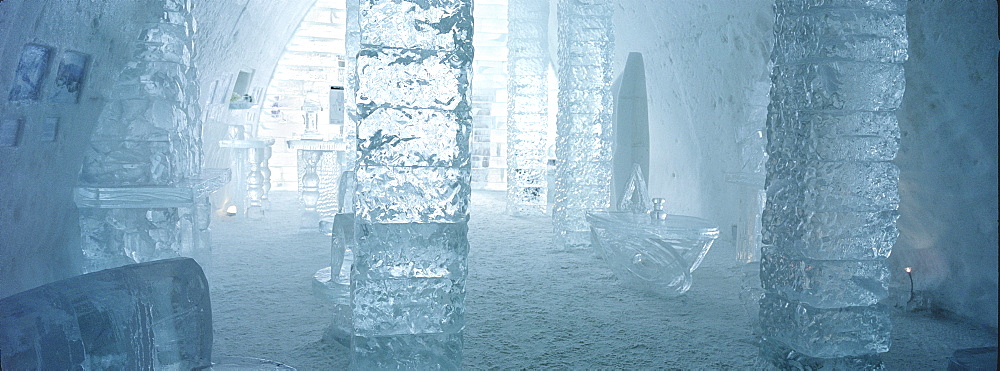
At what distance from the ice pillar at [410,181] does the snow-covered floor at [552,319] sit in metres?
0.50

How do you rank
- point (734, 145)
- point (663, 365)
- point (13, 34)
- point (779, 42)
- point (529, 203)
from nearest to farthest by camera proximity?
point (13, 34) → point (779, 42) → point (663, 365) → point (734, 145) → point (529, 203)

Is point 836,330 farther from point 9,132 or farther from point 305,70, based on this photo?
point 305,70

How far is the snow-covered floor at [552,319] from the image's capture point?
3.64 m

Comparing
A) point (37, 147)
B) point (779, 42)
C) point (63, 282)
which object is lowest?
point (63, 282)

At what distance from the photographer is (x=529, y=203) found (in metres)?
9.92

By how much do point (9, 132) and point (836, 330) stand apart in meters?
3.74

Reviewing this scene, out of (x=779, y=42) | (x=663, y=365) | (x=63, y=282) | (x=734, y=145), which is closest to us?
(x=63, y=282)

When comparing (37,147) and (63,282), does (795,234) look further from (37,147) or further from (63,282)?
(37,147)

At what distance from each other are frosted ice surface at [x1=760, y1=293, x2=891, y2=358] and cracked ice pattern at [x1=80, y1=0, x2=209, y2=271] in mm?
3436

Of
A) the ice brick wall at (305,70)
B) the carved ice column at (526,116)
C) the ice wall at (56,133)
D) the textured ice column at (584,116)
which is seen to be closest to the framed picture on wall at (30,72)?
the ice wall at (56,133)

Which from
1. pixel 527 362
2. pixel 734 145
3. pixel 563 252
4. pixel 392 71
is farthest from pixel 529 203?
pixel 392 71

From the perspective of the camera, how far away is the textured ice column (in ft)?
22.9

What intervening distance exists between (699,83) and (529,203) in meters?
3.40

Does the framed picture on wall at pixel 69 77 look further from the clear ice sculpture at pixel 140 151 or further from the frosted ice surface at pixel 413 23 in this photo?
the frosted ice surface at pixel 413 23
